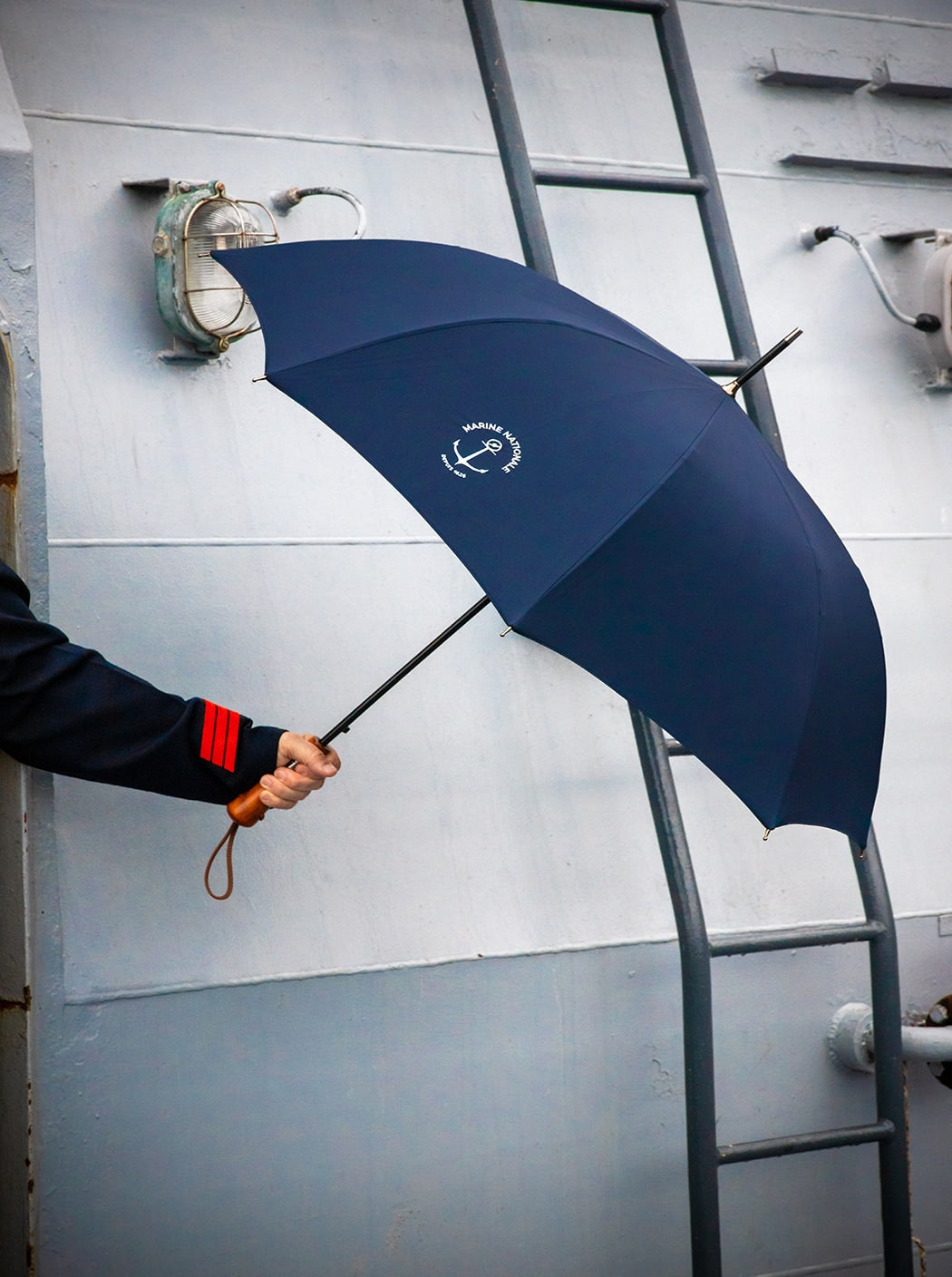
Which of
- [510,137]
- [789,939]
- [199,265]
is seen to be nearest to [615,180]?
[510,137]

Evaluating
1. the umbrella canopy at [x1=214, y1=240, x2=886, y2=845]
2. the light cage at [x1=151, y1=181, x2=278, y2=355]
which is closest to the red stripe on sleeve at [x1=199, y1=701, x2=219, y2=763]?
the umbrella canopy at [x1=214, y1=240, x2=886, y2=845]

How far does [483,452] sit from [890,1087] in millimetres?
1423

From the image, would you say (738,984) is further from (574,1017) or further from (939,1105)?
(939,1105)

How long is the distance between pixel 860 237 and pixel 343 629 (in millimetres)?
1362

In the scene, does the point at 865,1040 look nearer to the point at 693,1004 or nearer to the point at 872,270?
the point at 693,1004

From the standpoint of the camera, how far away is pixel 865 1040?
248cm

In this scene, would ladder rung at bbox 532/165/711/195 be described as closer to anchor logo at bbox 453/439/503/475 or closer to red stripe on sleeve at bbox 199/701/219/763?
anchor logo at bbox 453/439/503/475

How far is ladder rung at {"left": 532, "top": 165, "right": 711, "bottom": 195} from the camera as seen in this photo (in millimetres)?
2398

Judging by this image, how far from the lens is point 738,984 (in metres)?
2.46

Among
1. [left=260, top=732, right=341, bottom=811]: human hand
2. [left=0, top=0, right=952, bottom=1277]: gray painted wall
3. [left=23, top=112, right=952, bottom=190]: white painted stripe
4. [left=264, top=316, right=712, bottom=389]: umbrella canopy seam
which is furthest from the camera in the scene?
[left=23, top=112, right=952, bottom=190]: white painted stripe

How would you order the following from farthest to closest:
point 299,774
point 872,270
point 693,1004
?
point 872,270 < point 693,1004 < point 299,774

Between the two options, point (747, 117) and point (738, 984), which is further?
point (747, 117)

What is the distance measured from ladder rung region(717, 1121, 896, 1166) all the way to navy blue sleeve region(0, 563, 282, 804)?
1.04 m

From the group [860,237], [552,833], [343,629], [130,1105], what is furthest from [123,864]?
[860,237]
